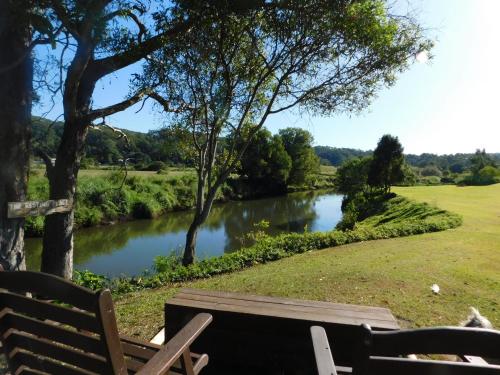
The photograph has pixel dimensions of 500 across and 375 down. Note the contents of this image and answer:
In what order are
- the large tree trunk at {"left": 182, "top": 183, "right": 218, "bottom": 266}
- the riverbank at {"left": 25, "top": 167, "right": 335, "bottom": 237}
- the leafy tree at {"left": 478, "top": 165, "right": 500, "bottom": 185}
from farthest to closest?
the leafy tree at {"left": 478, "top": 165, "right": 500, "bottom": 185}, the riverbank at {"left": 25, "top": 167, "right": 335, "bottom": 237}, the large tree trunk at {"left": 182, "top": 183, "right": 218, "bottom": 266}

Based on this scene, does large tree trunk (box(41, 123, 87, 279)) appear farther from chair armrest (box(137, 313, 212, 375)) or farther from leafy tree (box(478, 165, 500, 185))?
leafy tree (box(478, 165, 500, 185))

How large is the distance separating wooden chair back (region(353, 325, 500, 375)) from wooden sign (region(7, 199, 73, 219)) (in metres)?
4.39

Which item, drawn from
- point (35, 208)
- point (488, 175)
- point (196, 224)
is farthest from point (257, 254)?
point (488, 175)

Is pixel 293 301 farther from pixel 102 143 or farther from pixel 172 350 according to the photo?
pixel 102 143

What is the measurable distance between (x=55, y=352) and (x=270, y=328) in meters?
1.53

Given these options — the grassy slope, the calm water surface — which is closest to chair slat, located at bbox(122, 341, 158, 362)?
the grassy slope

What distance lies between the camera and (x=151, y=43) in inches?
234

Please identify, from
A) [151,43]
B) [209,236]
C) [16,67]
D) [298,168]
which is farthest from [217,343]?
[298,168]

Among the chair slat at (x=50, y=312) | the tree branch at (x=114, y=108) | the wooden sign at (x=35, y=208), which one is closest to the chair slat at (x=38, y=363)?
the chair slat at (x=50, y=312)

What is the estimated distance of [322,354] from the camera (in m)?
1.66

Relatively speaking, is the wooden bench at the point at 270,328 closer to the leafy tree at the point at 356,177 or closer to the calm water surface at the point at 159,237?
the calm water surface at the point at 159,237

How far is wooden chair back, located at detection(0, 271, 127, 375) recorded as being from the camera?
1312mm

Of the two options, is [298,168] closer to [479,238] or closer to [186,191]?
[186,191]

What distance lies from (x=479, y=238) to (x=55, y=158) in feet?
39.7
